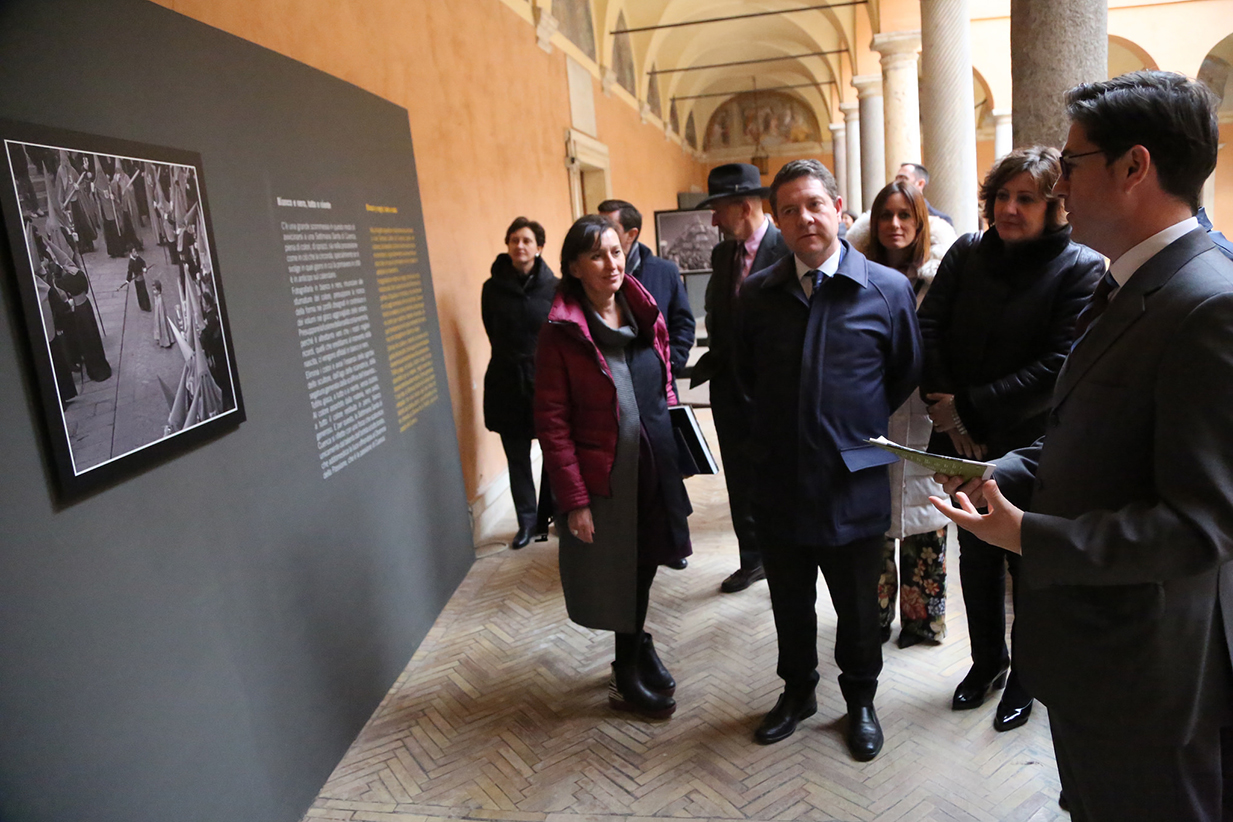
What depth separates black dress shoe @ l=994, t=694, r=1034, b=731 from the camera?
9.23ft

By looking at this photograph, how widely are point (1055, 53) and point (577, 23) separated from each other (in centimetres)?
783

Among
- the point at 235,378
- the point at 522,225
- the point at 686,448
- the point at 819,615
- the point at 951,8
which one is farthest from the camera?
the point at 951,8

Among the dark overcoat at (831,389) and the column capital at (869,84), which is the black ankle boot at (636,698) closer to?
the dark overcoat at (831,389)

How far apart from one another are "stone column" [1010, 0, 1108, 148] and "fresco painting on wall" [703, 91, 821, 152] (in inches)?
1046

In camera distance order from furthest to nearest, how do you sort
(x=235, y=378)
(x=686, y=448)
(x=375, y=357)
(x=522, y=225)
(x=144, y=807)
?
(x=522, y=225) < (x=375, y=357) < (x=686, y=448) < (x=235, y=378) < (x=144, y=807)

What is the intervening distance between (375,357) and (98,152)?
1.67 metres

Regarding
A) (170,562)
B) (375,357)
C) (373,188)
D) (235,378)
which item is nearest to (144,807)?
(170,562)

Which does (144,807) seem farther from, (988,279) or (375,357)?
(988,279)

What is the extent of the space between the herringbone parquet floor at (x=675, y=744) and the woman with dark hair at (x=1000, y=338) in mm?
278

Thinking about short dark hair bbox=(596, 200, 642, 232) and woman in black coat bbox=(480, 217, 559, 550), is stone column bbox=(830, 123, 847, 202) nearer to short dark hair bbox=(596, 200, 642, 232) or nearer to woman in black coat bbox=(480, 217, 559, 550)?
woman in black coat bbox=(480, 217, 559, 550)

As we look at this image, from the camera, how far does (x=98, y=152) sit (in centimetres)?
199

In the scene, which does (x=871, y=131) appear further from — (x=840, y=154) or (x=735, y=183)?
(x=735, y=183)

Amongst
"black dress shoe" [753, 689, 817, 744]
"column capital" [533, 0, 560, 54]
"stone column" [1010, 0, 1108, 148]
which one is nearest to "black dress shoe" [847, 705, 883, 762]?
"black dress shoe" [753, 689, 817, 744]

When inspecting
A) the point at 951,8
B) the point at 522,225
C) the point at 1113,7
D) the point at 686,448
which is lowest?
the point at 686,448
